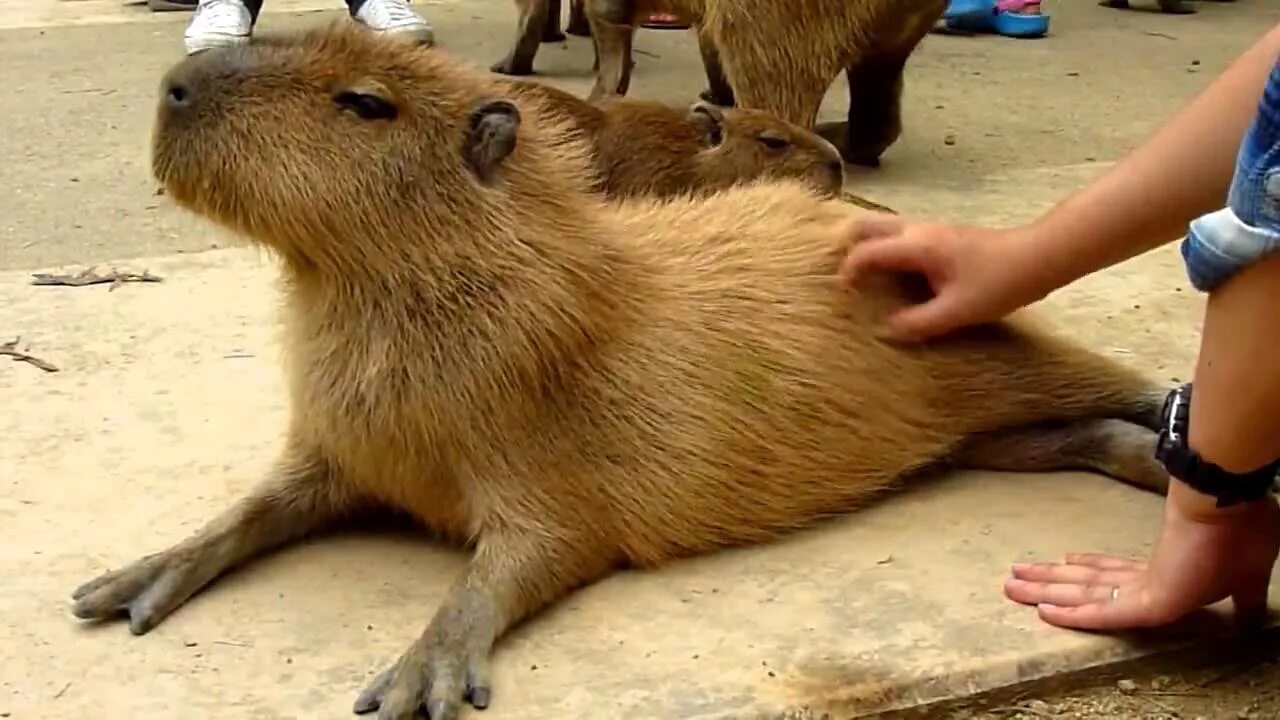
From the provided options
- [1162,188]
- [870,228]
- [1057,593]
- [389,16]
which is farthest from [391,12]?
[1057,593]

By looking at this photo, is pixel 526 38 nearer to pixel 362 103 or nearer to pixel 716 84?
pixel 716 84

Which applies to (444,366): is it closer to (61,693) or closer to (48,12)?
(61,693)

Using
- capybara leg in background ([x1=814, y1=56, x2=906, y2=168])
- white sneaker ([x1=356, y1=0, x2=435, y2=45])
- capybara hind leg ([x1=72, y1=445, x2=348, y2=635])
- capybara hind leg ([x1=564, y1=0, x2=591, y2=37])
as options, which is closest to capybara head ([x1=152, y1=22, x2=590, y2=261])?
capybara hind leg ([x1=72, y1=445, x2=348, y2=635])

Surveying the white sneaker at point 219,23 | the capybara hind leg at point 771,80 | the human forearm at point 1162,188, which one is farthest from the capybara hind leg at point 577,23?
the human forearm at point 1162,188

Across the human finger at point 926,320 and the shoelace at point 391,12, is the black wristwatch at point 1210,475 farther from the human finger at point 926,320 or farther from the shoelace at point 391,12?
the shoelace at point 391,12

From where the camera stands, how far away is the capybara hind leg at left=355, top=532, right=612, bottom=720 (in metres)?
1.59

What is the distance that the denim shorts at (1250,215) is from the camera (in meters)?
1.48

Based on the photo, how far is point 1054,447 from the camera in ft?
7.13

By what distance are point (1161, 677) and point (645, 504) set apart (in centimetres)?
57

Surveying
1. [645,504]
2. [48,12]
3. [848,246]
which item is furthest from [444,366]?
[48,12]

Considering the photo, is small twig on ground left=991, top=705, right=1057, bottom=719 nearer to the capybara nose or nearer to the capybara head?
the capybara head

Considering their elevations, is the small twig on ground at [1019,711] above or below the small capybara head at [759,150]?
below

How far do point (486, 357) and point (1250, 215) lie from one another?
0.77 metres

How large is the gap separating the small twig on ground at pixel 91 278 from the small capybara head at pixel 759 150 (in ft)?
3.28
